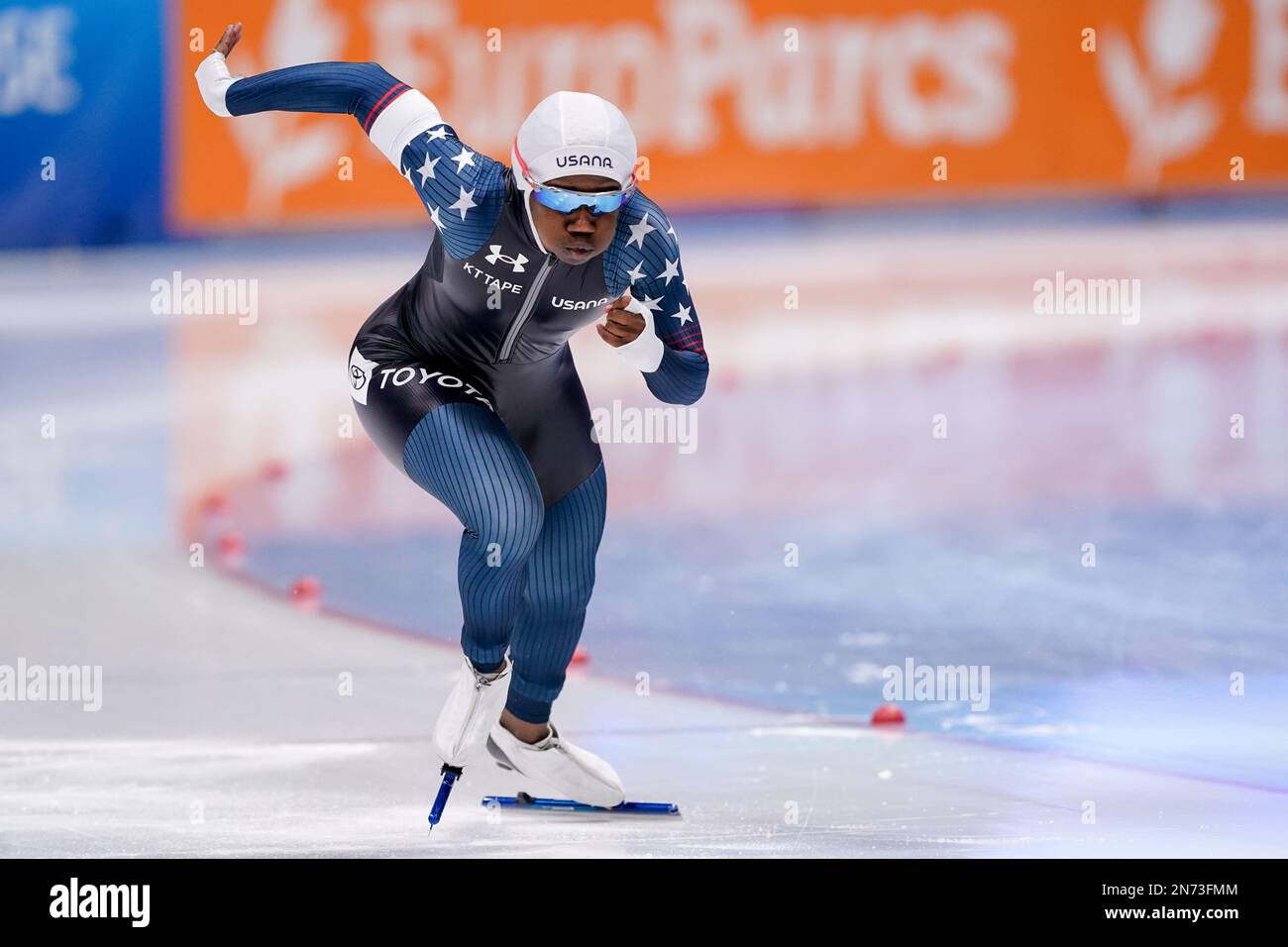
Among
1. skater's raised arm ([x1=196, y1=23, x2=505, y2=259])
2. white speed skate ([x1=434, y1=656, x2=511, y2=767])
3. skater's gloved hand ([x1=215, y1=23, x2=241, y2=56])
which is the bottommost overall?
white speed skate ([x1=434, y1=656, x2=511, y2=767])

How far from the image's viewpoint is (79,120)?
1294 cm

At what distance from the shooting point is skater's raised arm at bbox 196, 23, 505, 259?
3912 millimetres

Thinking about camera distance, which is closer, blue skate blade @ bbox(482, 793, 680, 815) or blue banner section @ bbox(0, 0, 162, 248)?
blue skate blade @ bbox(482, 793, 680, 815)

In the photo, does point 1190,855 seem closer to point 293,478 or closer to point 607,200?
point 607,200

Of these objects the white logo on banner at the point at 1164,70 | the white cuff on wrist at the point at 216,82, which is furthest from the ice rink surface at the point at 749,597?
the white logo on banner at the point at 1164,70

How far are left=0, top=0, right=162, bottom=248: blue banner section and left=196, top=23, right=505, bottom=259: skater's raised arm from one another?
9199 mm

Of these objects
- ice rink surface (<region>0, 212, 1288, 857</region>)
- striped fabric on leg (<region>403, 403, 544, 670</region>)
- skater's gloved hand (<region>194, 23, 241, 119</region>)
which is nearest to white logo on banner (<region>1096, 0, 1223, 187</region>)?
ice rink surface (<region>0, 212, 1288, 857</region>)

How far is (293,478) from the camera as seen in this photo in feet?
25.7
